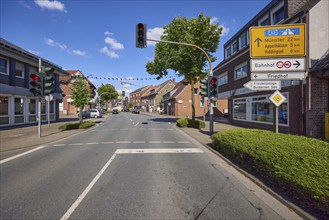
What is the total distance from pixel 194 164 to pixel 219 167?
802 mm

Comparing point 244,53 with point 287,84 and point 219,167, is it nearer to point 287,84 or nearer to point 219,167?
point 287,84

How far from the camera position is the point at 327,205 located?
3.38 meters

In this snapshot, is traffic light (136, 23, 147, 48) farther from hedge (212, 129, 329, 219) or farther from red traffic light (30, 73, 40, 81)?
hedge (212, 129, 329, 219)

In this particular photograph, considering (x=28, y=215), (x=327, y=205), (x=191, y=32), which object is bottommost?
(x=28, y=215)

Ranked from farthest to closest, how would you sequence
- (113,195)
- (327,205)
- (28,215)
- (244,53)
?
(244,53) → (113,195) → (28,215) → (327,205)

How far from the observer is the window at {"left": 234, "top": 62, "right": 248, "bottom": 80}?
20.0 m

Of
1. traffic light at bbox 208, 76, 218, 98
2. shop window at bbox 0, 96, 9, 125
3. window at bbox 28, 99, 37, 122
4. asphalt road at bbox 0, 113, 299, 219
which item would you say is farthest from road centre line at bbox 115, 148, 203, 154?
window at bbox 28, 99, 37, 122

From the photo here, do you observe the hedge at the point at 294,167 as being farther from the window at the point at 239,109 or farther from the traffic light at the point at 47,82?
the window at the point at 239,109

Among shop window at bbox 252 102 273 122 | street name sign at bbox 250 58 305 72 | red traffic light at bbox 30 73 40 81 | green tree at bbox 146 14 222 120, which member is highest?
green tree at bbox 146 14 222 120

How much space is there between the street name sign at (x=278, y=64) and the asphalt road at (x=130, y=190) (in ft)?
10.9

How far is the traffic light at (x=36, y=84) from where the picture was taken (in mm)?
12859

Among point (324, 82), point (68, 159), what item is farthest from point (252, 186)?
point (324, 82)

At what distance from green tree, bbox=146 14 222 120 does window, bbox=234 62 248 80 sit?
2462mm

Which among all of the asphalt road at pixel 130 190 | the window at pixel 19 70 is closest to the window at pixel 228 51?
the asphalt road at pixel 130 190
